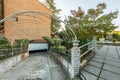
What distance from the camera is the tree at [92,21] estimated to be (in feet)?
34.9

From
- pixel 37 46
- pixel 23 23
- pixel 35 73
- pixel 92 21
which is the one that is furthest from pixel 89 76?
pixel 37 46

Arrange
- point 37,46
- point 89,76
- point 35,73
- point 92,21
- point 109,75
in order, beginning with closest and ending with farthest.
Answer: point 109,75 → point 89,76 → point 35,73 → point 92,21 → point 37,46

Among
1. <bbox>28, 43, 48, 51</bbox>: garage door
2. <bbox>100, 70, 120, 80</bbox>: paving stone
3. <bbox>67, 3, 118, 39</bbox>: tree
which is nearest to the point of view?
<bbox>100, 70, 120, 80</bbox>: paving stone

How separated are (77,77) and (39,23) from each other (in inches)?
557

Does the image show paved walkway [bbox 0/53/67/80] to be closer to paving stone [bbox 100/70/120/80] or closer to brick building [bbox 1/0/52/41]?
paving stone [bbox 100/70/120/80]

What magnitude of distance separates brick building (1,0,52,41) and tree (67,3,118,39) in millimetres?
5110

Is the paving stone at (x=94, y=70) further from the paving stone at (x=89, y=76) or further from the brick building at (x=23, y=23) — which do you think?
the brick building at (x=23, y=23)

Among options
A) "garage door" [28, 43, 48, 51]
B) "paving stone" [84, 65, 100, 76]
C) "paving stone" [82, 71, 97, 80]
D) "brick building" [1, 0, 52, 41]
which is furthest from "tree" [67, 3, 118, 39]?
"garage door" [28, 43, 48, 51]

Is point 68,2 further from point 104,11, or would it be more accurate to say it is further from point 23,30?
point 23,30

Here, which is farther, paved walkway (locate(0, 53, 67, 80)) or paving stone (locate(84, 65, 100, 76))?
paved walkway (locate(0, 53, 67, 80))

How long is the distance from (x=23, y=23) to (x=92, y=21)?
9341mm

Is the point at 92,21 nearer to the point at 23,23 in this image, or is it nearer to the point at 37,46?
the point at 23,23

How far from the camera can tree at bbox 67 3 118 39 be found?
1063cm

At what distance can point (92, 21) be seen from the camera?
35.9 feet
